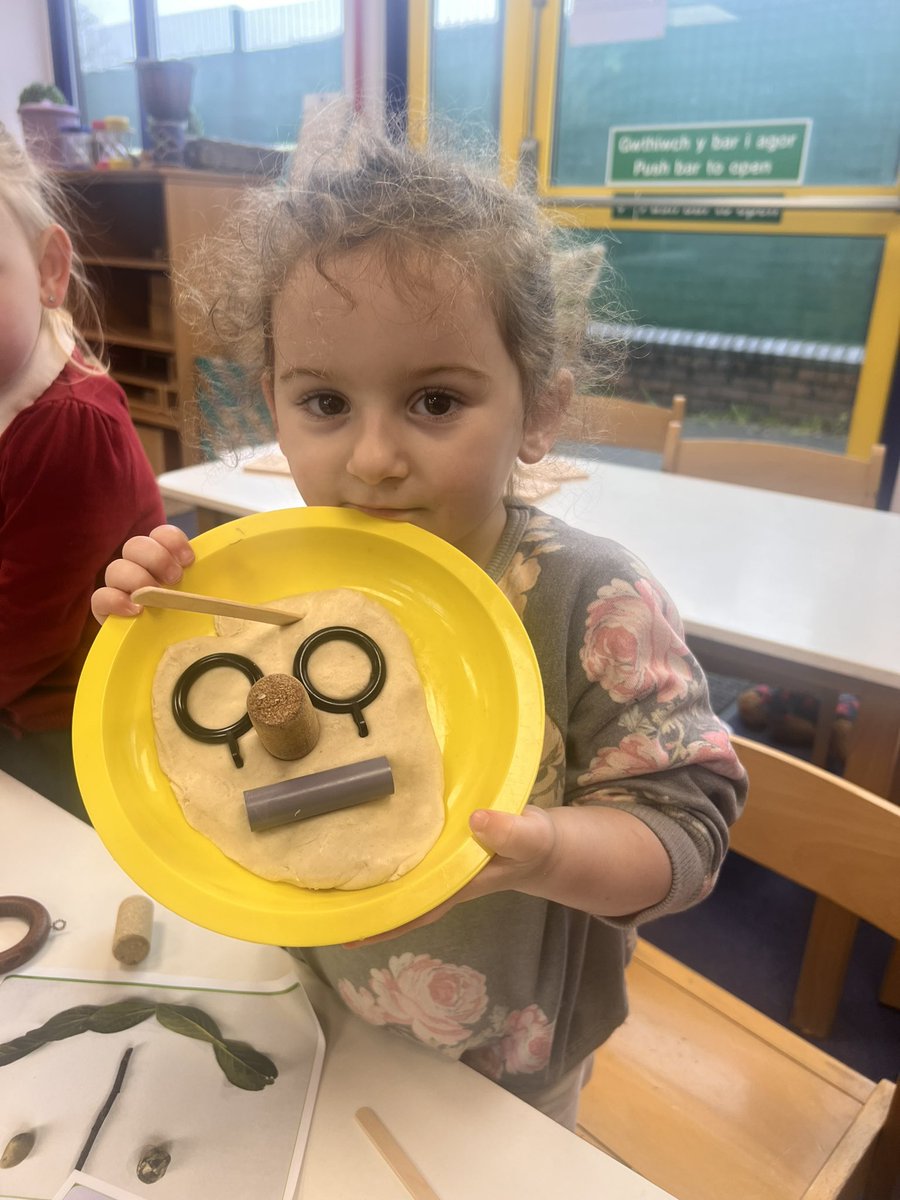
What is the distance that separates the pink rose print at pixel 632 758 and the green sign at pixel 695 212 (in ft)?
9.16

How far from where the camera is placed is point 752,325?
307 centimetres

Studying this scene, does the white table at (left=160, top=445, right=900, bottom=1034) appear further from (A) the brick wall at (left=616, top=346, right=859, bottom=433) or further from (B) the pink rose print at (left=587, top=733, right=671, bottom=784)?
(A) the brick wall at (left=616, top=346, right=859, bottom=433)

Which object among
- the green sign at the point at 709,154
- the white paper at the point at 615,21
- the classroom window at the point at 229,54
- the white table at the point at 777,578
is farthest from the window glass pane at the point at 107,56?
the white table at the point at 777,578

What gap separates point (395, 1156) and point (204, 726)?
12.5 inches

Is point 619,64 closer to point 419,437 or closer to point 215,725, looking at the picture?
point 419,437

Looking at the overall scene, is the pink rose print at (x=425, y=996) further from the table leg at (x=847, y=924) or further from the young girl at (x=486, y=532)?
the table leg at (x=847, y=924)

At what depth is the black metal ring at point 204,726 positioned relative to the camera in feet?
1.88

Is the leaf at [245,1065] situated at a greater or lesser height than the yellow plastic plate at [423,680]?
lesser

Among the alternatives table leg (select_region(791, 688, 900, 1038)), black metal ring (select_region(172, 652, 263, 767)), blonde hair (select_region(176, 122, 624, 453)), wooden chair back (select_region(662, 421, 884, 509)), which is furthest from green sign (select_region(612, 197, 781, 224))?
black metal ring (select_region(172, 652, 263, 767))

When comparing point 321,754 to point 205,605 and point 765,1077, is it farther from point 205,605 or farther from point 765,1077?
point 765,1077

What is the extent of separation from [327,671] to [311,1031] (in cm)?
29

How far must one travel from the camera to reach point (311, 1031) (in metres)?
0.65

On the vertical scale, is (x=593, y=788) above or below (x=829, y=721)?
above

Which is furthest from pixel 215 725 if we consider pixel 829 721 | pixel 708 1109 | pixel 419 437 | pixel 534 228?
pixel 829 721
